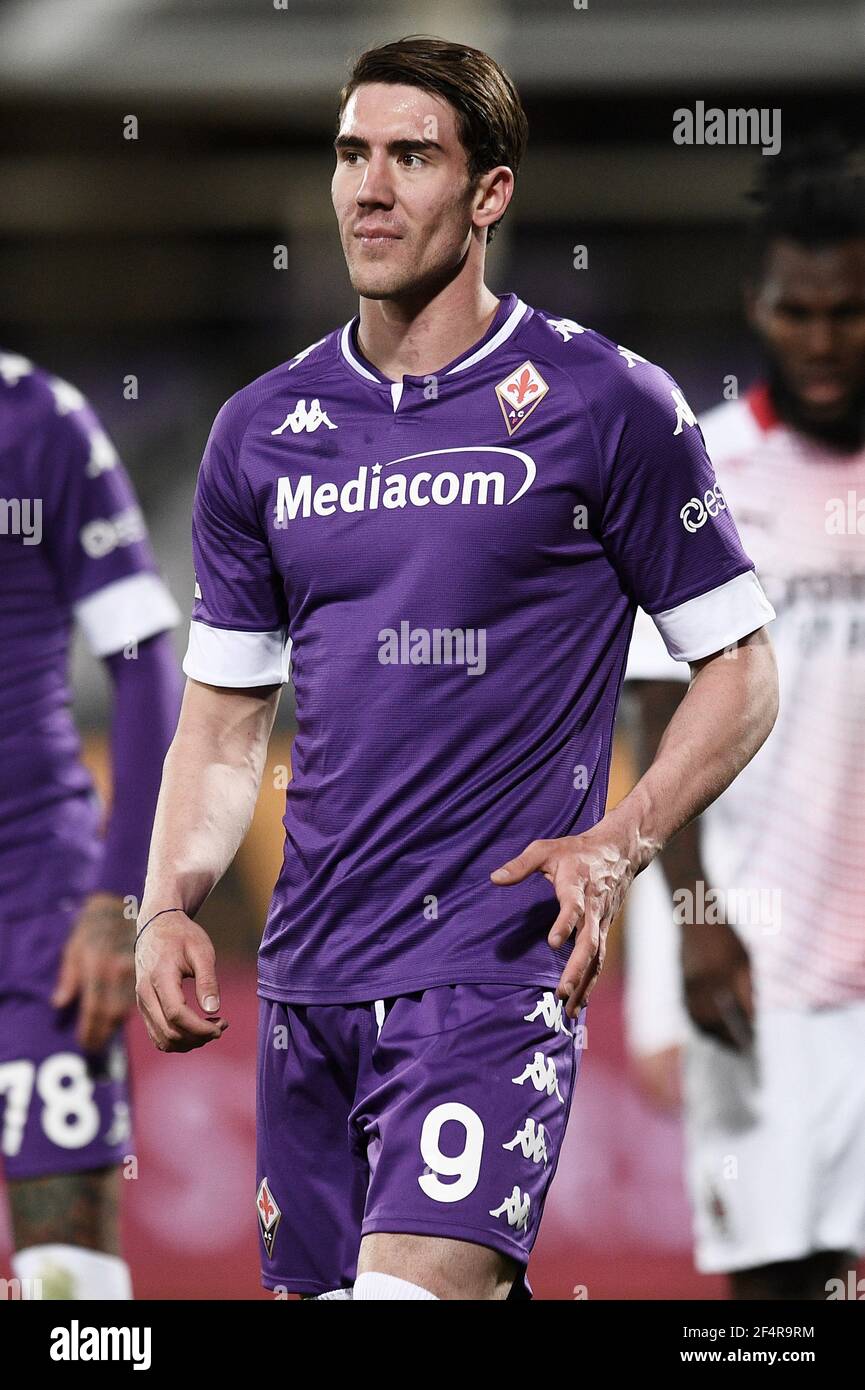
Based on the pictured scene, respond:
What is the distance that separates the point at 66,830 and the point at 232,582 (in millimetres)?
1109

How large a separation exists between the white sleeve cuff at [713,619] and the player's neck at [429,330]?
0.45 m

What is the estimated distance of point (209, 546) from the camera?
2.59m

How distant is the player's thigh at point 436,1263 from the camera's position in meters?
2.12

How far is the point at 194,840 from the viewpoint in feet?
→ 8.07

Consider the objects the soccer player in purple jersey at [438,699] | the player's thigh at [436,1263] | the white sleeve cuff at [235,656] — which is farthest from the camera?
the white sleeve cuff at [235,656]

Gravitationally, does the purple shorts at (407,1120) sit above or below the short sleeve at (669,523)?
below

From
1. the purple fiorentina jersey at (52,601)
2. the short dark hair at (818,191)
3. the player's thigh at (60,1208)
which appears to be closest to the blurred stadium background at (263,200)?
the short dark hair at (818,191)

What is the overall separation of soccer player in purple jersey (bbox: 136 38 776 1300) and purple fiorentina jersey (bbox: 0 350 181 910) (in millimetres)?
1021

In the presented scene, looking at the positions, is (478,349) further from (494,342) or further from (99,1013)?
(99,1013)

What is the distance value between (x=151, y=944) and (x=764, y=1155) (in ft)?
6.52

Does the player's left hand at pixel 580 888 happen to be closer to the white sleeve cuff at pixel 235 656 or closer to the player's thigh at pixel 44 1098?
the white sleeve cuff at pixel 235 656

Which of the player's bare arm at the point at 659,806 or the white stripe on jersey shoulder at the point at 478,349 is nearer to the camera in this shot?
the player's bare arm at the point at 659,806

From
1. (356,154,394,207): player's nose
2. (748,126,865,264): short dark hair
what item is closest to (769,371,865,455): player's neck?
(748,126,865,264): short dark hair
